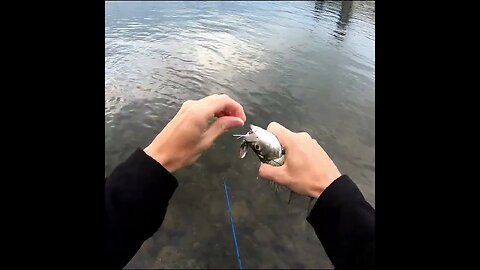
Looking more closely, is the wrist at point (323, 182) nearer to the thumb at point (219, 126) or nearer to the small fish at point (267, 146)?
the small fish at point (267, 146)

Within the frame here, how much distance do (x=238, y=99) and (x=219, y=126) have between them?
1284cm

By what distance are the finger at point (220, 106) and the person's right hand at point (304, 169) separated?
551 millimetres

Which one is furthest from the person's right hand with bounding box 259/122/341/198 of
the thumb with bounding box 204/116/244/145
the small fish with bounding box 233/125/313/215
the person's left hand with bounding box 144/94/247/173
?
the person's left hand with bounding box 144/94/247/173

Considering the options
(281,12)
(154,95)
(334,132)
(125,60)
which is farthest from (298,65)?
(281,12)

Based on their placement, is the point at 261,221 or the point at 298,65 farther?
the point at 298,65

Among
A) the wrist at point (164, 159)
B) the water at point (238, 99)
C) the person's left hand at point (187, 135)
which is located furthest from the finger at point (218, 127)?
the water at point (238, 99)

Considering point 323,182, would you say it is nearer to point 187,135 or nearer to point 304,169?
point 304,169

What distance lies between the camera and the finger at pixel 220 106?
2.70 meters
